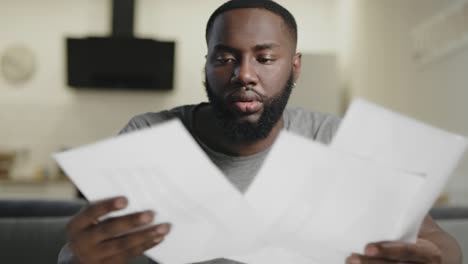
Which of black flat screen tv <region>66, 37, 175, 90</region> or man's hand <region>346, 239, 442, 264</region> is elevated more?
man's hand <region>346, 239, 442, 264</region>

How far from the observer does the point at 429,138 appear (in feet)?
2.21

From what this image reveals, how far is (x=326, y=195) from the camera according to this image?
67 cm

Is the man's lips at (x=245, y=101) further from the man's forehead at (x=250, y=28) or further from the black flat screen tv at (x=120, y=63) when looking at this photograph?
the black flat screen tv at (x=120, y=63)

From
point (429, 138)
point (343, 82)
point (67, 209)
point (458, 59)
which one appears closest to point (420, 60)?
point (458, 59)

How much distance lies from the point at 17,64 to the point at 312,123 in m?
4.52

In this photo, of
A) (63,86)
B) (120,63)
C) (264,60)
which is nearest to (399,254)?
(264,60)

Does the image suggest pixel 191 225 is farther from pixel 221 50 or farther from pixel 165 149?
pixel 221 50

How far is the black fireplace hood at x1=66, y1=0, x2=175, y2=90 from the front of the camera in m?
5.11

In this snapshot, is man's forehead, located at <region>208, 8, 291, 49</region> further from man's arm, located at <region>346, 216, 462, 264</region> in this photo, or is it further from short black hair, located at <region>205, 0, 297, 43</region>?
man's arm, located at <region>346, 216, 462, 264</region>

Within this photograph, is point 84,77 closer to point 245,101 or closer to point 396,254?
point 245,101

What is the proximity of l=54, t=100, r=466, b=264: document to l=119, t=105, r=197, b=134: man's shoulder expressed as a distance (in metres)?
0.32

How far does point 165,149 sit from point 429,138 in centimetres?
28

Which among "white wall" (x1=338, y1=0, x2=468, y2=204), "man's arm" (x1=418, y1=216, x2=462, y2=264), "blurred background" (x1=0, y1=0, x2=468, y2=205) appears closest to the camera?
"man's arm" (x1=418, y1=216, x2=462, y2=264)

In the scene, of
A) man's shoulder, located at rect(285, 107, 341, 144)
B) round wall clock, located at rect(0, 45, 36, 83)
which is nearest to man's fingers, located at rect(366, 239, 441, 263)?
man's shoulder, located at rect(285, 107, 341, 144)
